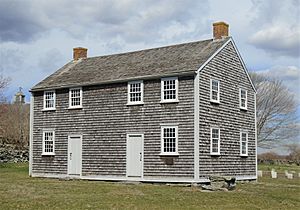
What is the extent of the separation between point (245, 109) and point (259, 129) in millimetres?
35590

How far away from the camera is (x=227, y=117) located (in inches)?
1214

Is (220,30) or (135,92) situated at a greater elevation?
(220,30)

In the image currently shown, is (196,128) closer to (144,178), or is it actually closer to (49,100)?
(144,178)

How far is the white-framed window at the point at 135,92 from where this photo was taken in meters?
29.6

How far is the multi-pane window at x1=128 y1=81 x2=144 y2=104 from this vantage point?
29.7 m

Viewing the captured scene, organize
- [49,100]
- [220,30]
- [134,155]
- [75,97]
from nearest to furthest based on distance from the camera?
[134,155] → [220,30] → [75,97] → [49,100]

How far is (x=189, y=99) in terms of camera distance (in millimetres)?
27844

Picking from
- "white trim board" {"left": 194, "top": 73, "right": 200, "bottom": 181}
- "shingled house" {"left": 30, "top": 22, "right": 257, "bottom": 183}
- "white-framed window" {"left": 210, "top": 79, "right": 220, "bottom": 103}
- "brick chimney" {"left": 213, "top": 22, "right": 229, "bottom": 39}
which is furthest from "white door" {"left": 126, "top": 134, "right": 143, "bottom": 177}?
"brick chimney" {"left": 213, "top": 22, "right": 229, "bottom": 39}

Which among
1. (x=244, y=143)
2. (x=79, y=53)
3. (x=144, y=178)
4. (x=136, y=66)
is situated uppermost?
(x=79, y=53)

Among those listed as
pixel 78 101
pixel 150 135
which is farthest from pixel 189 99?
pixel 78 101

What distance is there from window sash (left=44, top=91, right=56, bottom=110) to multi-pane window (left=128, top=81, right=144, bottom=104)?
636cm

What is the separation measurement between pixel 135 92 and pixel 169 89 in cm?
234

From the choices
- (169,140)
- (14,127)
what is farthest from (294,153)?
(169,140)

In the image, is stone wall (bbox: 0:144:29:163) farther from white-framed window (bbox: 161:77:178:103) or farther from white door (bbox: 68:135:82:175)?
white-framed window (bbox: 161:77:178:103)
